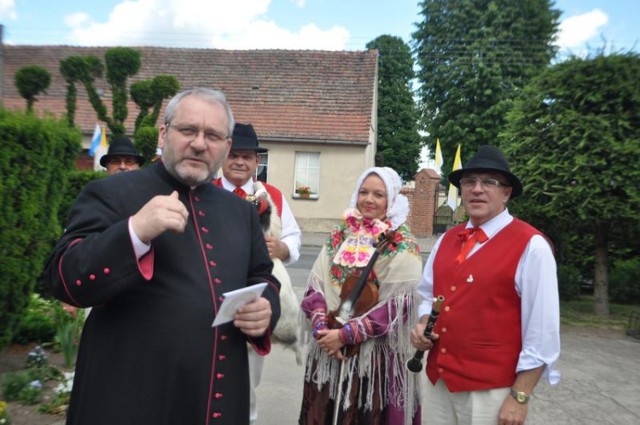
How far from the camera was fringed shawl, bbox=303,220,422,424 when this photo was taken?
3.17 meters

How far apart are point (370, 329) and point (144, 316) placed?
1664 mm

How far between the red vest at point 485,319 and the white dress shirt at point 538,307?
0.04 m

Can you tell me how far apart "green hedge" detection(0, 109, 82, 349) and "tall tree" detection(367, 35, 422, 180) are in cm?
2998

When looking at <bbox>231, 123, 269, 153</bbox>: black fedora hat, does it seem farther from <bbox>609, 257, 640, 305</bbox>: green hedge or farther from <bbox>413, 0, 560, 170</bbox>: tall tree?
<bbox>413, 0, 560, 170</bbox>: tall tree

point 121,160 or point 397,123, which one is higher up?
point 397,123

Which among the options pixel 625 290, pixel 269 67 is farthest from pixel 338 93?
pixel 625 290

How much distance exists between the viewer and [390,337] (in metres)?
3.23

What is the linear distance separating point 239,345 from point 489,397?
4.32 feet

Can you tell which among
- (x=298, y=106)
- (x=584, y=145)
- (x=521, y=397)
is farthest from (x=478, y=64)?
(x=521, y=397)

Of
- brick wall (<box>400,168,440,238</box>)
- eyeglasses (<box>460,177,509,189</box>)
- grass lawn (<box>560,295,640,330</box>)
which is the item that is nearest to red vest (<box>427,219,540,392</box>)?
eyeglasses (<box>460,177,509,189</box>)

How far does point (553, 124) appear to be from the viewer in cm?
807

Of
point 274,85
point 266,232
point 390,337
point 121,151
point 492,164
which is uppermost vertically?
point 274,85

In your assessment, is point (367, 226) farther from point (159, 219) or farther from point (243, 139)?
point (159, 219)

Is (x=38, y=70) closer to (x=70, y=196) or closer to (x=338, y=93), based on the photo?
(x=70, y=196)
